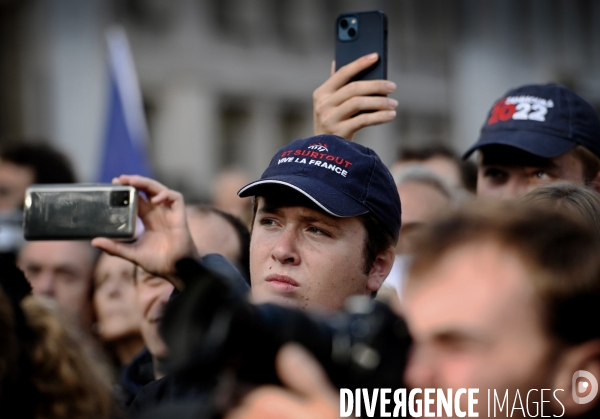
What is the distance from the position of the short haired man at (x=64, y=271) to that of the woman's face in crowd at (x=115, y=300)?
70 mm

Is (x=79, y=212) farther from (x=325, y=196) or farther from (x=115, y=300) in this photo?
(x=115, y=300)

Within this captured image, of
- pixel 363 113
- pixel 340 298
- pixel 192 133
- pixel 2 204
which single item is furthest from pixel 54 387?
pixel 192 133

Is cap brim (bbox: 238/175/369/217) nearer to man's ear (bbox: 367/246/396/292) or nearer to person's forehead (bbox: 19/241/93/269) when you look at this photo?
man's ear (bbox: 367/246/396/292)

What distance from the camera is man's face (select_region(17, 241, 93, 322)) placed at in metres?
4.68

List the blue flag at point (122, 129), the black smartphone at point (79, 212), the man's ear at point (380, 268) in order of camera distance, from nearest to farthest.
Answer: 1. the black smartphone at point (79, 212)
2. the man's ear at point (380, 268)
3. the blue flag at point (122, 129)

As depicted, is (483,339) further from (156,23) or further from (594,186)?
(156,23)

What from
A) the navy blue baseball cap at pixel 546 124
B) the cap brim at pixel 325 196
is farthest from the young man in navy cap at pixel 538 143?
the cap brim at pixel 325 196

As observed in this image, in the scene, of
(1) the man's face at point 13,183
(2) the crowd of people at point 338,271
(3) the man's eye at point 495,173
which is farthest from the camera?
(1) the man's face at point 13,183

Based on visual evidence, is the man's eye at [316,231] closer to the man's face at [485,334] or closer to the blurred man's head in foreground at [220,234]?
the blurred man's head in foreground at [220,234]

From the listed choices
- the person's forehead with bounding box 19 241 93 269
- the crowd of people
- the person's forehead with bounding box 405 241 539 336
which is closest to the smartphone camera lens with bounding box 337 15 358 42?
the crowd of people

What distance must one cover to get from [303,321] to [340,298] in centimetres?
146

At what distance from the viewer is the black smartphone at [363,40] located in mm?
3408

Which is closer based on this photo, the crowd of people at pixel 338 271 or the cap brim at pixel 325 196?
the crowd of people at pixel 338 271

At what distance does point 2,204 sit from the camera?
5.62 meters
